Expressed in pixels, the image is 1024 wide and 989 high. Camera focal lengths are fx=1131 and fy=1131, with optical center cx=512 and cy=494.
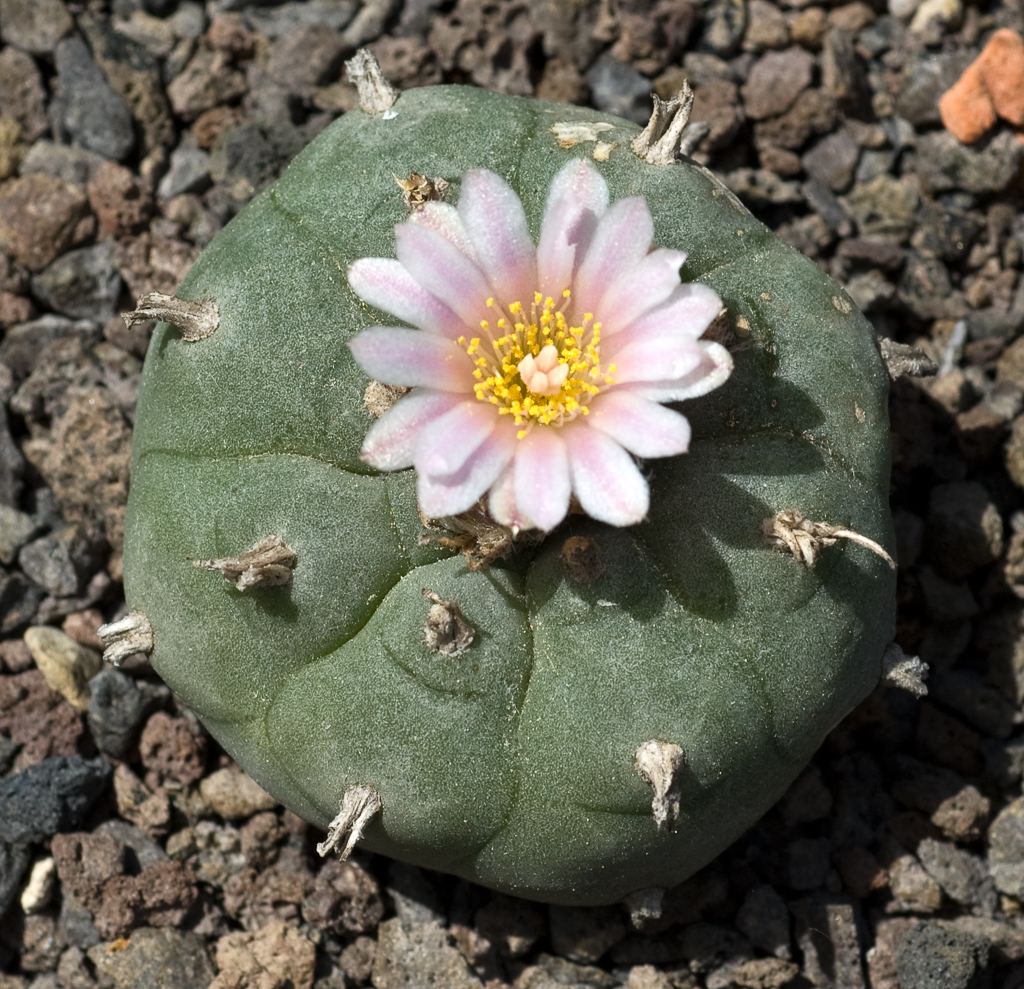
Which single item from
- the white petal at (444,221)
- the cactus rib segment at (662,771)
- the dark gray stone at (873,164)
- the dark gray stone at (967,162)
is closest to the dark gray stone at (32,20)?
the white petal at (444,221)

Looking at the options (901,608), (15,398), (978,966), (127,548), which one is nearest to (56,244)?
(15,398)

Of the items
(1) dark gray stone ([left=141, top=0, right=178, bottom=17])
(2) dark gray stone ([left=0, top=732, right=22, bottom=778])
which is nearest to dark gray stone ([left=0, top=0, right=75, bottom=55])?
(1) dark gray stone ([left=141, top=0, right=178, bottom=17])

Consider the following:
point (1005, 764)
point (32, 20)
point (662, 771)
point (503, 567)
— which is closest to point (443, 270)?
point (503, 567)

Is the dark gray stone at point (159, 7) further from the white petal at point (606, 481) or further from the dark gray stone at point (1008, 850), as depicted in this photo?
the dark gray stone at point (1008, 850)

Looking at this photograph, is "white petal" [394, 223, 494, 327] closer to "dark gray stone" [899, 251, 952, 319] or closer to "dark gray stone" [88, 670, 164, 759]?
"dark gray stone" [88, 670, 164, 759]

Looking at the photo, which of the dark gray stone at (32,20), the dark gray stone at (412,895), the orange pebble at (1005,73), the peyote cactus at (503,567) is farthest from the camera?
the dark gray stone at (32,20)

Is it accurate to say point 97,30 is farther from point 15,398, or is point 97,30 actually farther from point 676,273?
point 676,273

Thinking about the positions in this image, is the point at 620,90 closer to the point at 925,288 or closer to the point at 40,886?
the point at 925,288
